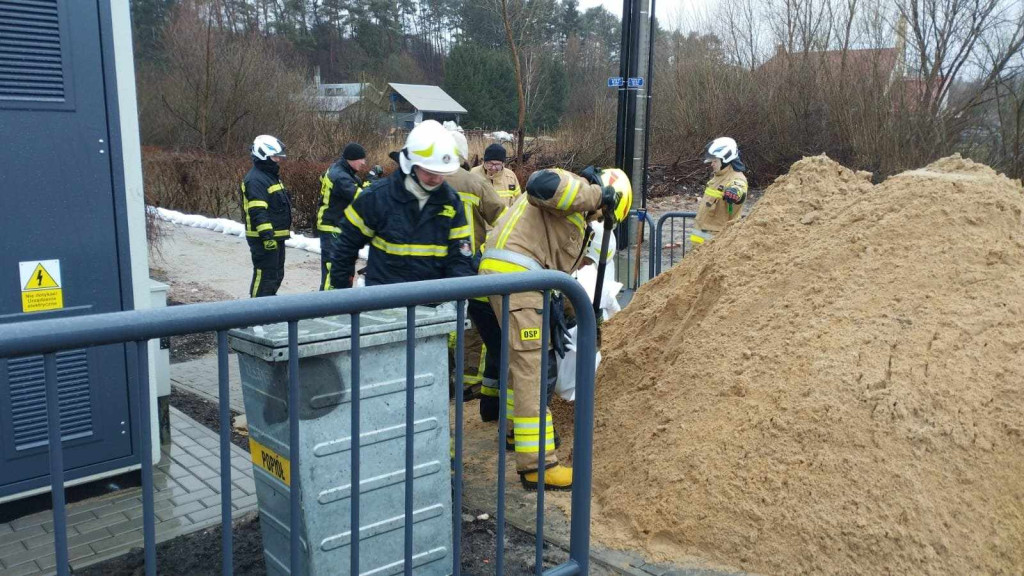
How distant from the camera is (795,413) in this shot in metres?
3.55

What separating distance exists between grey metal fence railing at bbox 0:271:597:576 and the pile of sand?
108cm

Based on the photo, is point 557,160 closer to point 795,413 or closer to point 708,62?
point 708,62

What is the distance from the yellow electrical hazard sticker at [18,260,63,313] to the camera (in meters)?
3.57

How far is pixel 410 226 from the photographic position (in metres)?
4.10

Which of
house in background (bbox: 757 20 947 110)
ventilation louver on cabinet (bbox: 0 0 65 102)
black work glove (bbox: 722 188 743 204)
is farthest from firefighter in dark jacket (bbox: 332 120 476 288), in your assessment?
house in background (bbox: 757 20 947 110)

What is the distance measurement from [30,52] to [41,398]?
1.60 m

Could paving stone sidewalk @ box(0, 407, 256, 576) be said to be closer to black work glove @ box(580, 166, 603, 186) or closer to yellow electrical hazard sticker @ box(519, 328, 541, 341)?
yellow electrical hazard sticker @ box(519, 328, 541, 341)

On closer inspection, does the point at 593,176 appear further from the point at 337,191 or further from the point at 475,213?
the point at 337,191

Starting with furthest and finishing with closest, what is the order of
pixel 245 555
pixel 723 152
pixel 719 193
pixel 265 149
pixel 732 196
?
pixel 723 152, pixel 719 193, pixel 732 196, pixel 265 149, pixel 245 555

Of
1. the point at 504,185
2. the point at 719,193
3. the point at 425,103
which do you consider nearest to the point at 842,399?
the point at 719,193

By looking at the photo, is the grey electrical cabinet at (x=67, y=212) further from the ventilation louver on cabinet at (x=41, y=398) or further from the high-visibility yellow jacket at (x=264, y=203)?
the high-visibility yellow jacket at (x=264, y=203)

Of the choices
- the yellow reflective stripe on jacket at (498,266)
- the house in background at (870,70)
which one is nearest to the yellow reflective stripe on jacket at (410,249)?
the yellow reflective stripe on jacket at (498,266)

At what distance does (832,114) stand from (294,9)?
107ft

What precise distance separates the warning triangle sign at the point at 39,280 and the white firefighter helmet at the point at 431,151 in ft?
5.65
